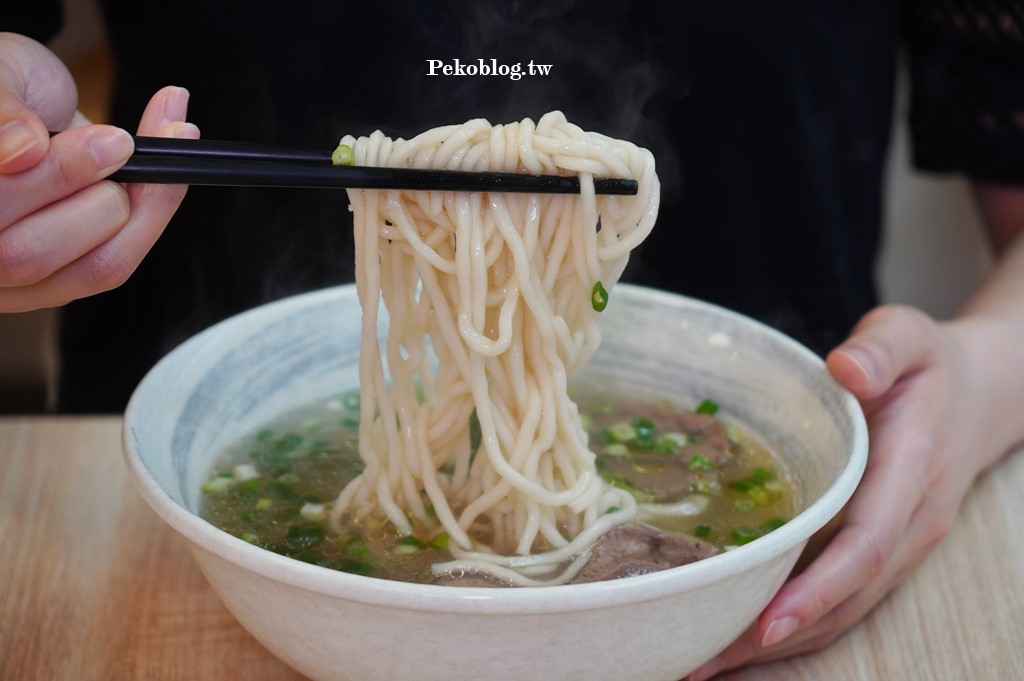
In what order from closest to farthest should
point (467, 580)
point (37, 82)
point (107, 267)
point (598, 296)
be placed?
point (107, 267) < point (467, 580) < point (598, 296) < point (37, 82)

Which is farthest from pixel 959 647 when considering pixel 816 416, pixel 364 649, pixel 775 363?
pixel 364 649

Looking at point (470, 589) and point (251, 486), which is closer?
point (470, 589)

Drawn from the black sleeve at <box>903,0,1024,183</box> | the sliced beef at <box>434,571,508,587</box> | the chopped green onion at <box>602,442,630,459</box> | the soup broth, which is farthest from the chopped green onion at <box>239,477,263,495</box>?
the black sleeve at <box>903,0,1024,183</box>

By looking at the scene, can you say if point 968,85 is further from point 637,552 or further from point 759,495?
point 637,552

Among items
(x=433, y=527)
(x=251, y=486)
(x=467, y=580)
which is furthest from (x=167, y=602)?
(x=467, y=580)

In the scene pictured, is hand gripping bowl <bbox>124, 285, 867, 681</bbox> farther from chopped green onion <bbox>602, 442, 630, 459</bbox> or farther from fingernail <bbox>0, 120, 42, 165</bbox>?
fingernail <bbox>0, 120, 42, 165</bbox>

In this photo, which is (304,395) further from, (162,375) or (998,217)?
(998,217)
